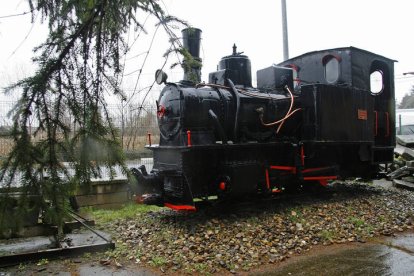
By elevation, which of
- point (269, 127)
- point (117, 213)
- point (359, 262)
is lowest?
point (359, 262)

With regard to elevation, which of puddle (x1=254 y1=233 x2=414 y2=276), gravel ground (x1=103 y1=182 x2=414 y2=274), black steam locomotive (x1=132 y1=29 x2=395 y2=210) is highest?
black steam locomotive (x1=132 y1=29 x2=395 y2=210)

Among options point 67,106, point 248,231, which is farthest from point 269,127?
point 67,106

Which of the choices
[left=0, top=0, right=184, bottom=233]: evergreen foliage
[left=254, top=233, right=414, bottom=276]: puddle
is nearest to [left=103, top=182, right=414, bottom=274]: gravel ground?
[left=254, top=233, right=414, bottom=276]: puddle

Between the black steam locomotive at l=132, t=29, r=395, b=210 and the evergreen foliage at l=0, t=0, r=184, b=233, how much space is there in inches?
79.2

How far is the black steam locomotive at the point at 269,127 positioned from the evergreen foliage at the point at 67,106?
79.2 inches

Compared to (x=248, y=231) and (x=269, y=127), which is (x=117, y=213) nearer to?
(x=248, y=231)

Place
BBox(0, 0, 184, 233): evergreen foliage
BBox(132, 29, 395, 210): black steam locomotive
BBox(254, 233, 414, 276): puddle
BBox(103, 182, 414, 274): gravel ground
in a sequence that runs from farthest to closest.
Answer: BBox(132, 29, 395, 210): black steam locomotive
BBox(103, 182, 414, 274): gravel ground
BBox(254, 233, 414, 276): puddle
BBox(0, 0, 184, 233): evergreen foliage

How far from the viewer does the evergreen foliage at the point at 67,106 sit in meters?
2.59

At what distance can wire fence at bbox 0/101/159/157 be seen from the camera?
2601 mm

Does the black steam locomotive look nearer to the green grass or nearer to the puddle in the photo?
the green grass

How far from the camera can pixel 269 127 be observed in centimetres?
707

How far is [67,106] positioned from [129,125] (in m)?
7.43

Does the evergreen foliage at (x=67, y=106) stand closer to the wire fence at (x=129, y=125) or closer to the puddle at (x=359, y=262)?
the wire fence at (x=129, y=125)

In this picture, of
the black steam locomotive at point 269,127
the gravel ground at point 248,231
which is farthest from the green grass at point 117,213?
the black steam locomotive at point 269,127
